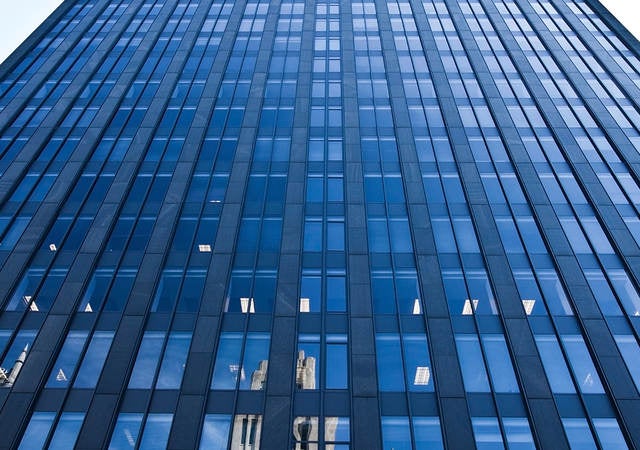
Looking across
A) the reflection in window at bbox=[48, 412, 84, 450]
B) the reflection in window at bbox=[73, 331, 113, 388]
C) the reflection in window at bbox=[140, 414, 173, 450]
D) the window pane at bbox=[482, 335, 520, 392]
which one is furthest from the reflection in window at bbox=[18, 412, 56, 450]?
the window pane at bbox=[482, 335, 520, 392]

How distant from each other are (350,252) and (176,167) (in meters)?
11.3

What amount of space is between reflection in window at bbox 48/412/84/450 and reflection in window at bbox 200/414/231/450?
4.34m

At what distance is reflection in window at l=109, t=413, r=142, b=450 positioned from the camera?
57.4 ft

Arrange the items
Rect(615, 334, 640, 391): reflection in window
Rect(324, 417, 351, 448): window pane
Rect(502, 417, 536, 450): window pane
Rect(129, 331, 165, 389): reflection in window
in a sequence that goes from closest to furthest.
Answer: Rect(502, 417, 536, 450): window pane, Rect(324, 417, 351, 448): window pane, Rect(615, 334, 640, 391): reflection in window, Rect(129, 331, 165, 389): reflection in window

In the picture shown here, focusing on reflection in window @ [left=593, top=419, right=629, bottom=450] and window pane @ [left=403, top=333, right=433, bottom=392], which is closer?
reflection in window @ [left=593, top=419, right=629, bottom=450]

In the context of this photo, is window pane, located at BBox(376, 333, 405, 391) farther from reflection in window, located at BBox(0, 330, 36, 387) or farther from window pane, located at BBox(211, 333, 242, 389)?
reflection in window, located at BBox(0, 330, 36, 387)

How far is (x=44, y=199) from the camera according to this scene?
86.8ft

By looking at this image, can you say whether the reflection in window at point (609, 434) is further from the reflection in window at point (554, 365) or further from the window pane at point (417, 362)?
the window pane at point (417, 362)

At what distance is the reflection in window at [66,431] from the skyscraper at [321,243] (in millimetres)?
72

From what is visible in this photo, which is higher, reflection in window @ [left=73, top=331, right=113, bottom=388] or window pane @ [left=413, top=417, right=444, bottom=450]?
reflection in window @ [left=73, top=331, right=113, bottom=388]

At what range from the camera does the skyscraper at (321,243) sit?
720 inches

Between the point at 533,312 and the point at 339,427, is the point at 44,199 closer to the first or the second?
the point at 339,427

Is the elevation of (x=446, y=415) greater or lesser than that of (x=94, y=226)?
lesser

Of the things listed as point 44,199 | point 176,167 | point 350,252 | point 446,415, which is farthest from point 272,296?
point 44,199
